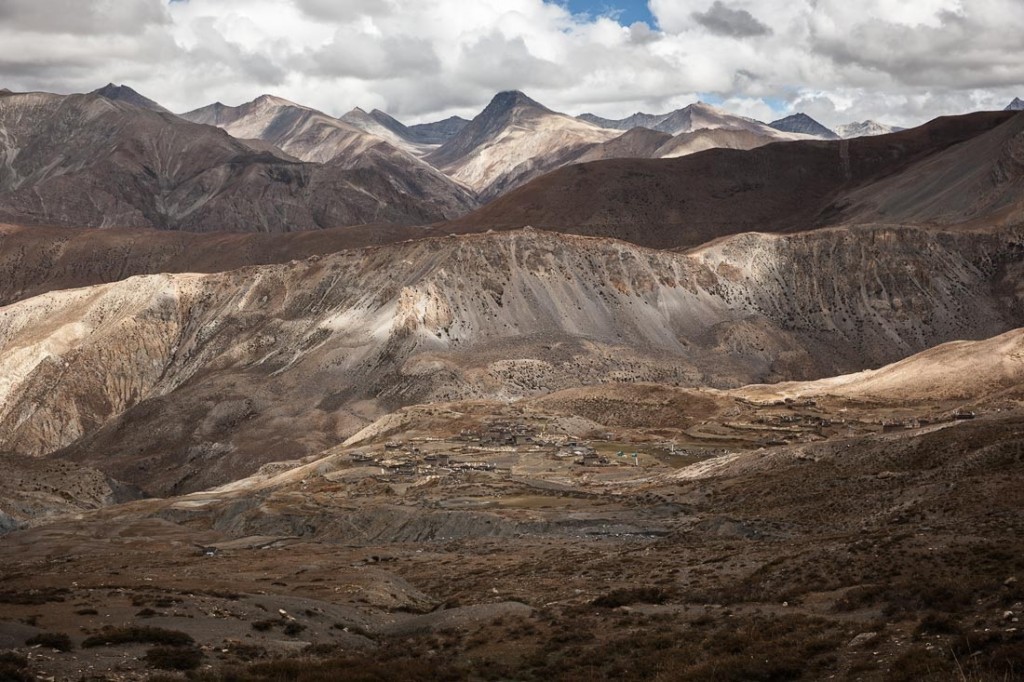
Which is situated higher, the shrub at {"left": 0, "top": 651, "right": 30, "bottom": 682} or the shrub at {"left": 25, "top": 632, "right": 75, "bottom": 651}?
the shrub at {"left": 0, "top": 651, "right": 30, "bottom": 682}

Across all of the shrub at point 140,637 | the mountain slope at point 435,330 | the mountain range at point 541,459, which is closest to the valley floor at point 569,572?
the shrub at point 140,637

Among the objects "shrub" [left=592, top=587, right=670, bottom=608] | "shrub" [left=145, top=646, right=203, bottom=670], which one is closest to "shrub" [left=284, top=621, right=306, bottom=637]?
"shrub" [left=145, top=646, right=203, bottom=670]

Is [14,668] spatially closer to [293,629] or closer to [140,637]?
[140,637]

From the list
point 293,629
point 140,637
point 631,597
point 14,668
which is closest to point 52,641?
point 140,637

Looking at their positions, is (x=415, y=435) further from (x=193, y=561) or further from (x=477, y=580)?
(x=477, y=580)

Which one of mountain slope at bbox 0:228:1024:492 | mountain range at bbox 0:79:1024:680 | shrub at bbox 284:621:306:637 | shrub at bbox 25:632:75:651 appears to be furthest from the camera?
mountain slope at bbox 0:228:1024:492

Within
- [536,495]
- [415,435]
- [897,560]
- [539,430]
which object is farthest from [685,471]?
[897,560]

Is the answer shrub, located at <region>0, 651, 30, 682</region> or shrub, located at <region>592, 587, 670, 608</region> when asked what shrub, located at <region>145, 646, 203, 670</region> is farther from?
shrub, located at <region>592, 587, 670, 608</region>

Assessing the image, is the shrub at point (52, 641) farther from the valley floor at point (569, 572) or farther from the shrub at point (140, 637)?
the shrub at point (140, 637)
